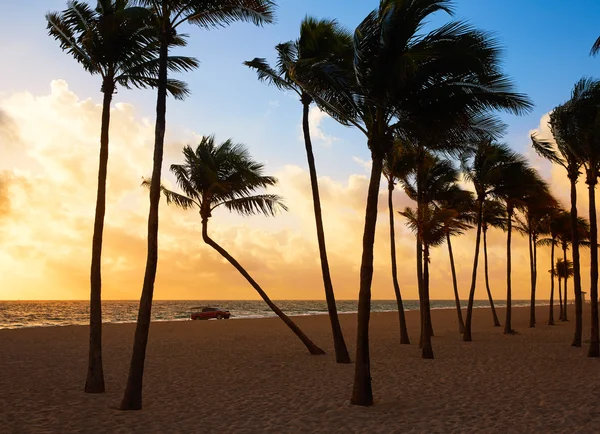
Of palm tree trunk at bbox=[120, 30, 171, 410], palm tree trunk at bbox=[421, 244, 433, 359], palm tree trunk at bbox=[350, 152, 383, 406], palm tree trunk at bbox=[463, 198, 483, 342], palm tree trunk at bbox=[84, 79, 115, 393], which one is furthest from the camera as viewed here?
palm tree trunk at bbox=[463, 198, 483, 342]

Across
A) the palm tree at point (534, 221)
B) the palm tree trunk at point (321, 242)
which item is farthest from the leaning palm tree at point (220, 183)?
the palm tree at point (534, 221)

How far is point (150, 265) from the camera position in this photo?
35.0ft

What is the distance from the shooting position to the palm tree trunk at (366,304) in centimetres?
1066

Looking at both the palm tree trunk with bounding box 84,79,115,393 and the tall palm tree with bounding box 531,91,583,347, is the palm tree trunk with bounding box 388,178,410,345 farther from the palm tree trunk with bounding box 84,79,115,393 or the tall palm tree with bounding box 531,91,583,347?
the palm tree trunk with bounding box 84,79,115,393

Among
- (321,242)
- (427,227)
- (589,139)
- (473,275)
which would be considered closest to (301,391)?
(321,242)

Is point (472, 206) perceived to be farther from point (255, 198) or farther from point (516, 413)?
point (516, 413)

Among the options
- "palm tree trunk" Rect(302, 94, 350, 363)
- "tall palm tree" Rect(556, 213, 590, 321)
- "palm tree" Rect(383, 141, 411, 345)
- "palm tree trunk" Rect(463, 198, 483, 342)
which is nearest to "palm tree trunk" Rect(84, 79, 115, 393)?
"palm tree trunk" Rect(302, 94, 350, 363)

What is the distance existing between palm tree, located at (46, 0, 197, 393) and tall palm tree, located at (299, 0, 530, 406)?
170 inches

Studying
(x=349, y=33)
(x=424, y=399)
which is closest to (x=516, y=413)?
(x=424, y=399)

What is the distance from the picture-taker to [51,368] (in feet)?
53.7

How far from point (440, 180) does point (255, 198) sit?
918cm

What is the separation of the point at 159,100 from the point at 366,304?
19.7 feet

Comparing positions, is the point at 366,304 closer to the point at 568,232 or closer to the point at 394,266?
the point at 394,266

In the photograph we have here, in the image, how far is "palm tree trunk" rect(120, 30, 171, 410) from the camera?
1044 cm
